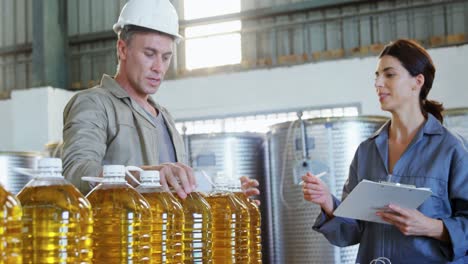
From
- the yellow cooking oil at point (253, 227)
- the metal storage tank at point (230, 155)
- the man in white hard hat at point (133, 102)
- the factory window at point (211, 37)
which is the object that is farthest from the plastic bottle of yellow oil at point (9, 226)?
the factory window at point (211, 37)

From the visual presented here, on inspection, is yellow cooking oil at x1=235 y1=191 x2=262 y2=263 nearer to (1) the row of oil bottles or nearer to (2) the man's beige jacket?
(1) the row of oil bottles

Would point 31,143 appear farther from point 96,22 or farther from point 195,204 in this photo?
point 195,204

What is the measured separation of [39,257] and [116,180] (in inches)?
9.5

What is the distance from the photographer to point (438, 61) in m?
7.92

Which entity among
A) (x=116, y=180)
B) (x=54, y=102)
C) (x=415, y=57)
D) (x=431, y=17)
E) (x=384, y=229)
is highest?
(x=431, y=17)

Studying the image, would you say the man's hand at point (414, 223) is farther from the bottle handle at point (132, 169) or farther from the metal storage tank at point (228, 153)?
the metal storage tank at point (228, 153)

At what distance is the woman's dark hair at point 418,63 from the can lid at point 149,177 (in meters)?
1.62

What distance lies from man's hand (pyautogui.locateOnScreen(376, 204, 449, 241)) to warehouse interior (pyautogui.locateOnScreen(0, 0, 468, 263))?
351 cm

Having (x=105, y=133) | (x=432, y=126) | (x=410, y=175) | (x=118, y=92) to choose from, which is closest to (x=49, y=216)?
(x=105, y=133)

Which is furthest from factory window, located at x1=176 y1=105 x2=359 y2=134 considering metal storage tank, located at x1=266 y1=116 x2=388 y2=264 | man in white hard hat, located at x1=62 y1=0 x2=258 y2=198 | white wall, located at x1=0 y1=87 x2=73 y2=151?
man in white hard hat, located at x1=62 y1=0 x2=258 y2=198

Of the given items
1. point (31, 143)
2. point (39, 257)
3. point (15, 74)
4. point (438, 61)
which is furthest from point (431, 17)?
point (39, 257)

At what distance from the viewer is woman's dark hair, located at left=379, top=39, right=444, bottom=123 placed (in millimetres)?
2840

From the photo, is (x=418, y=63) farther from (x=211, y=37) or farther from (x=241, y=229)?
(x=211, y=37)

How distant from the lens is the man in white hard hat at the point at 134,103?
6.70 ft
